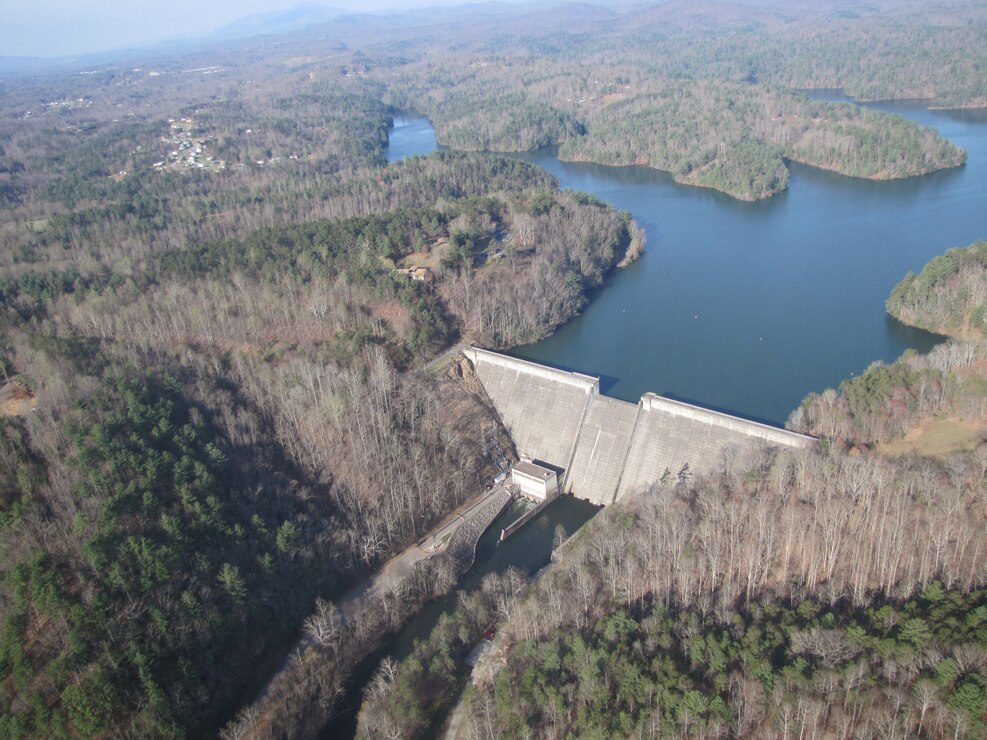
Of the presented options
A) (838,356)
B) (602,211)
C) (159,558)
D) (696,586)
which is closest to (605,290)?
(602,211)

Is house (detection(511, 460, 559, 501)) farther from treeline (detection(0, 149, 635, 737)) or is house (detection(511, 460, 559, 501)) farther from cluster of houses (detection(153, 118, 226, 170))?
cluster of houses (detection(153, 118, 226, 170))

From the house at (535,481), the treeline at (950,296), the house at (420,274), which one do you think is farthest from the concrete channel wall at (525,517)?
the treeline at (950,296)

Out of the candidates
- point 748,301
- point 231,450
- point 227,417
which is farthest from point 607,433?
point 748,301

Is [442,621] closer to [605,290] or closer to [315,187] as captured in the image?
[605,290]

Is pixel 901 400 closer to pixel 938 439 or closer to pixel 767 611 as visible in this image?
pixel 938 439

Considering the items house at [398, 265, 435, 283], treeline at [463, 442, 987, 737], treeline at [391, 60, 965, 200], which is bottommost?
treeline at [391, 60, 965, 200]

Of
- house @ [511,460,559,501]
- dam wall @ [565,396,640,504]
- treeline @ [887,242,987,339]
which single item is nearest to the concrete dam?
dam wall @ [565,396,640,504]
